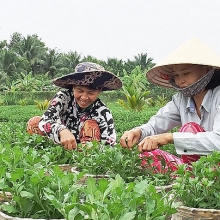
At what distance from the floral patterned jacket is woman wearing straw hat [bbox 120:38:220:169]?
0.61 m

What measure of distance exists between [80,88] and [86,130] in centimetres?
32

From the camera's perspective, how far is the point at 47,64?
41125mm

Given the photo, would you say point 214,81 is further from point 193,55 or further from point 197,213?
point 197,213

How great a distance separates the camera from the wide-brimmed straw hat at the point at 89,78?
3340mm

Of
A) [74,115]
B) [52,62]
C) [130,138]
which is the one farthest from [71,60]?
[130,138]

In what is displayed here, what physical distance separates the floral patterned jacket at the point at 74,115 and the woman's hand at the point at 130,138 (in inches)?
27.3

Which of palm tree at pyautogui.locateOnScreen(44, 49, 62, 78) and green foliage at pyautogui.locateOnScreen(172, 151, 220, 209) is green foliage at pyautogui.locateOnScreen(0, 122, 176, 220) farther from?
palm tree at pyautogui.locateOnScreen(44, 49, 62, 78)

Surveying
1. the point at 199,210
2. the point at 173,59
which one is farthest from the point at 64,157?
the point at 199,210

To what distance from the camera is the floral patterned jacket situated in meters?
3.41

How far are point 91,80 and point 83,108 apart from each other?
261 millimetres

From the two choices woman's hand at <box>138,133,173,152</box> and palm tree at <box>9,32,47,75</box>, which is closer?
woman's hand at <box>138,133,173,152</box>

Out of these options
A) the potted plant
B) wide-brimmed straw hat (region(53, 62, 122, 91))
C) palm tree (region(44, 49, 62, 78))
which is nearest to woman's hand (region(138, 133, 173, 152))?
the potted plant

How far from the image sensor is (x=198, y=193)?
1.59 m

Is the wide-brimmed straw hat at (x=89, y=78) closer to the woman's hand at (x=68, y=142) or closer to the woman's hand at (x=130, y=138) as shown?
the woman's hand at (x=68, y=142)
